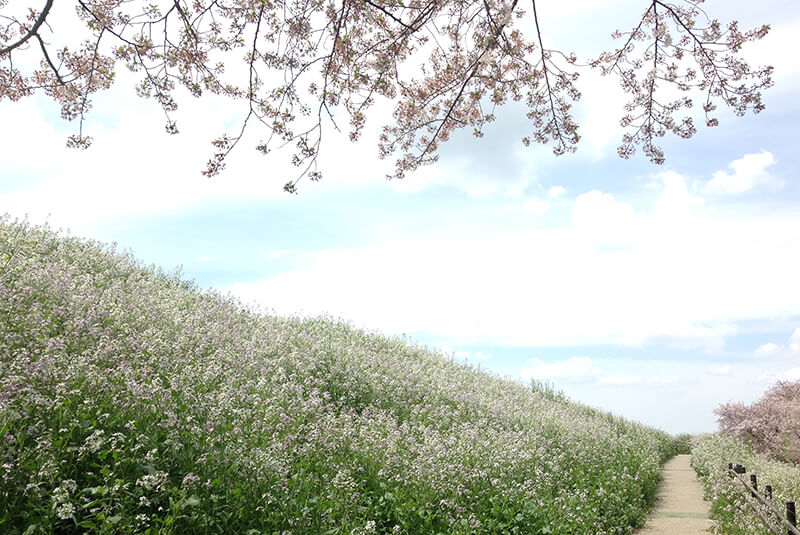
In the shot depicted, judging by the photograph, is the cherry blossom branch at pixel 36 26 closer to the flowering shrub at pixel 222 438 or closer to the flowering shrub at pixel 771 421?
the flowering shrub at pixel 222 438

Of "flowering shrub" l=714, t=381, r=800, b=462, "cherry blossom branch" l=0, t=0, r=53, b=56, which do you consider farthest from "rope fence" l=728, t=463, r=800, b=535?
"cherry blossom branch" l=0, t=0, r=53, b=56

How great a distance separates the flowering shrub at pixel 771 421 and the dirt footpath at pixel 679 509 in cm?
428

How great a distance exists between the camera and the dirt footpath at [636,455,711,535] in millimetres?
10438

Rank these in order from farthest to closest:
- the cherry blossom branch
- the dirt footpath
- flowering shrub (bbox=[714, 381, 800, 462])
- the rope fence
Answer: flowering shrub (bbox=[714, 381, 800, 462])
the dirt footpath
the rope fence
the cherry blossom branch

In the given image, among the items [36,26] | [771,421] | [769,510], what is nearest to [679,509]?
[769,510]

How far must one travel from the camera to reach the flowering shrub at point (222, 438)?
4.67m

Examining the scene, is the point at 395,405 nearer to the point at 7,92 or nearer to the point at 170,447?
the point at 170,447

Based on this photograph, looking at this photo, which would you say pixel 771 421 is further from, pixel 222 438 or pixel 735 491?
pixel 222 438

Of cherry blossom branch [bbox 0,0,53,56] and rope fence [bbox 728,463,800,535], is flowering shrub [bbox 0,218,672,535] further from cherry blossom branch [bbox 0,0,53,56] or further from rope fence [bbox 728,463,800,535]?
cherry blossom branch [bbox 0,0,53,56]

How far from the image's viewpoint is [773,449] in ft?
71.4

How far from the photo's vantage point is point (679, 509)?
41.4 feet

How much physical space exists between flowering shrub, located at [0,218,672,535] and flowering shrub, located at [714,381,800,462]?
10207 mm

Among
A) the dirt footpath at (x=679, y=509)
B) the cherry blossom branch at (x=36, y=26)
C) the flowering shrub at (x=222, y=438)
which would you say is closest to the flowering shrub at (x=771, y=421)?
the dirt footpath at (x=679, y=509)

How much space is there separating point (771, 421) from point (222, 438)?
25.3 metres
